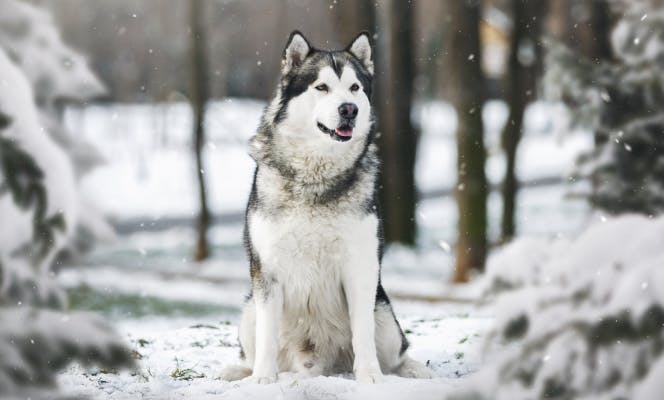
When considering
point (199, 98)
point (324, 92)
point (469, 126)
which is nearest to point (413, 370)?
point (324, 92)

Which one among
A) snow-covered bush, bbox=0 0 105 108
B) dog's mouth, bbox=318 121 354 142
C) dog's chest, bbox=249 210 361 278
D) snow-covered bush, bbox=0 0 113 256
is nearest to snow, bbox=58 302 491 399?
dog's chest, bbox=249 210 361 278

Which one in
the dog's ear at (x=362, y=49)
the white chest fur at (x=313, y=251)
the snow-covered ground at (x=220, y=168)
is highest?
the dog's ear at (x=362, y=49)

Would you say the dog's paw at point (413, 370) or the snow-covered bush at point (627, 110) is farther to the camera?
the snow-covered bush at point (627, 110)

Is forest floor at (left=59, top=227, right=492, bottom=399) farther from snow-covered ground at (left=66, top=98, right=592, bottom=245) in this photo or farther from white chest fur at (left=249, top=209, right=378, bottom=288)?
snow-covered ground at (left=66, top=98, right=592, bottom=245)

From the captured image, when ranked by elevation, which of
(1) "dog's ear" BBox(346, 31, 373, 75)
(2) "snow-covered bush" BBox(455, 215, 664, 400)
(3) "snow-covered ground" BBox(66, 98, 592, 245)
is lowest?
(3) "snow-covered ground" BBox(66, 98, 592, 245)

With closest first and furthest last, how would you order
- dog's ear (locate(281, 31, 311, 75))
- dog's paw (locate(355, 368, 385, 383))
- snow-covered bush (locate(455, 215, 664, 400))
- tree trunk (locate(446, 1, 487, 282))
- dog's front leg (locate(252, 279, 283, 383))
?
snow-covered bush (locate(455, 215, 664, 400)) < dog's paw (locate(355, 368, 385, 383)) < dog's front leg (locate(252, 279, 283, 383)) < dog's ear (locate(281, 31, 311, 75)) < tree trunk (locate(446, 1, 487, 282))

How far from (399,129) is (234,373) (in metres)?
10.9

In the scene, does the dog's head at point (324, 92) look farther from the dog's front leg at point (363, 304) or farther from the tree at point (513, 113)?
the tree at point (513, 113)

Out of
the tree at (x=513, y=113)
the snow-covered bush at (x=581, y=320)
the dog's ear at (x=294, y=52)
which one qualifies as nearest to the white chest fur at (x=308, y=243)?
the dog's ear at (x=294, y=52)

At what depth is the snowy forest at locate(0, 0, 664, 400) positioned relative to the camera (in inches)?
82.3

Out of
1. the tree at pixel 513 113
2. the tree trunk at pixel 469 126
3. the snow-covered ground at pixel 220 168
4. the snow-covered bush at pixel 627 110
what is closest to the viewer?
the snow-covered bush at pixel 627 110

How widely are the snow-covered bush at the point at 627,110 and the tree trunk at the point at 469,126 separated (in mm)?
4403

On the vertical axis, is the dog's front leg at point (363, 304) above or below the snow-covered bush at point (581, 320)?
below

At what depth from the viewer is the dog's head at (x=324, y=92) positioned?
14.6 feet
